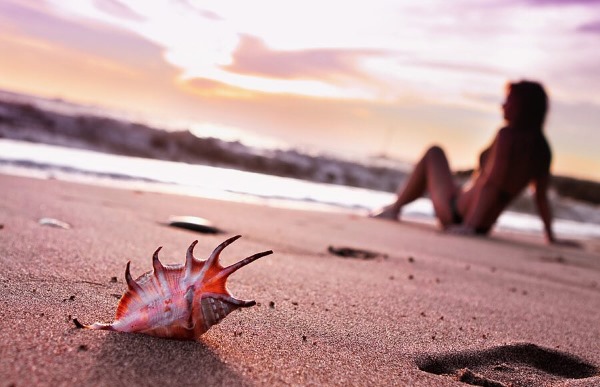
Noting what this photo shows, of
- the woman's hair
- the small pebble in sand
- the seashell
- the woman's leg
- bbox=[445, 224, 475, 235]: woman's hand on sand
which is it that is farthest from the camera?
the woman's leg

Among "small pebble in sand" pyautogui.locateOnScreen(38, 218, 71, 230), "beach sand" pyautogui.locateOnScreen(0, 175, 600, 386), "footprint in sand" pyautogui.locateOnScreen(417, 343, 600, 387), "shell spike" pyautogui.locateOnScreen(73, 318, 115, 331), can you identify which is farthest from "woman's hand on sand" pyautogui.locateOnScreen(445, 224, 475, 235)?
"shell spike" pyautogui.locateOnScreen(73, 318, 115, 331)

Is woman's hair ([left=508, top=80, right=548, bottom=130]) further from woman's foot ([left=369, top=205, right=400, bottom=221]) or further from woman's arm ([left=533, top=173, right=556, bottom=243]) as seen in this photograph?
woman's foot ([left=369, top=205, right=400, bottom=221])

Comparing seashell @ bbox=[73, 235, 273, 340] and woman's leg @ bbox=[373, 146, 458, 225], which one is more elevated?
woman's leg @ bbox=[373, 146, 458, 225]

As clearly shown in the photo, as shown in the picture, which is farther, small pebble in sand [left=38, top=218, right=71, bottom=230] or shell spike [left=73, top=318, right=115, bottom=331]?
small pebble in sand [left=38, top=218, right=71, bottom=230]

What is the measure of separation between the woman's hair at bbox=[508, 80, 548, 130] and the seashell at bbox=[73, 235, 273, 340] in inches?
243

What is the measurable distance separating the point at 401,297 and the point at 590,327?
90 cm

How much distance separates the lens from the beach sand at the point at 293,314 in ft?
5.48

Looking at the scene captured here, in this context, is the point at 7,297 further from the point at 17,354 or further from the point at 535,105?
the point at 535,105

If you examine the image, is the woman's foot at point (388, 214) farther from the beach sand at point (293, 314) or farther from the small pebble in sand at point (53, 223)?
the small pebble in sand at point (53, 223)

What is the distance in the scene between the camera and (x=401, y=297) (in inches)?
119

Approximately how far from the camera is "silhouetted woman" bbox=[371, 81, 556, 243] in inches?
286

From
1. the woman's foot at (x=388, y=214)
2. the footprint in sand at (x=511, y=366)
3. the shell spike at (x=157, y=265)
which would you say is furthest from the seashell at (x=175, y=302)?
the woman's foot at (x=388, y=214)

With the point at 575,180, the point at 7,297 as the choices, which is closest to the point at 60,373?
the point at 7,297

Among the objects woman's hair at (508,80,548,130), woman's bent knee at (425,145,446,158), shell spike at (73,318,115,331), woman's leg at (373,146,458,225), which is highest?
woman's hair at (508,80,548,130)
